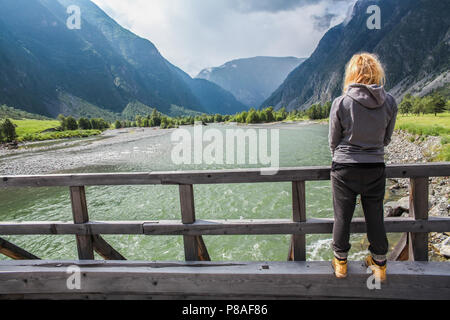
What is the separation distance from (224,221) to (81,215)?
2.01m

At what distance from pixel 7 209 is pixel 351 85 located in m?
18.2

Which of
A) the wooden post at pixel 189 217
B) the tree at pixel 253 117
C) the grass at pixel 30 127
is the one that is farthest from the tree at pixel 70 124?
the wooden post at pixel 189 217

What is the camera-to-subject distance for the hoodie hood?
2.54 metres

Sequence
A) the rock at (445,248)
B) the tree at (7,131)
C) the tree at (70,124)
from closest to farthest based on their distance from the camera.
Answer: the rock at (445,248) < the tree at (7,131) < the tree at (70,124)

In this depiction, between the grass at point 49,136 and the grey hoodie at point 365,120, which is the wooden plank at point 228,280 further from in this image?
the grass at point 49,136

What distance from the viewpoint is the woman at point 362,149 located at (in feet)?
8.55

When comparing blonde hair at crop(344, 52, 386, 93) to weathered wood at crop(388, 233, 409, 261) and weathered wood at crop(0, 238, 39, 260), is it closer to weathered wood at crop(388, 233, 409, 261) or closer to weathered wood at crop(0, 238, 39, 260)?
weathered wood at crop(388, 233, 409, 261)

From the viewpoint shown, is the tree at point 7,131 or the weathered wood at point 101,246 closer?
the weathered wood at point 101,246

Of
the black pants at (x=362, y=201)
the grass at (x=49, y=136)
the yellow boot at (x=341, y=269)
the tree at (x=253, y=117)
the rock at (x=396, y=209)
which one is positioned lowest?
the rock at (x=396, y=209)

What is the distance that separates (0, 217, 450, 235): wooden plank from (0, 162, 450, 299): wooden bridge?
0.04 feet

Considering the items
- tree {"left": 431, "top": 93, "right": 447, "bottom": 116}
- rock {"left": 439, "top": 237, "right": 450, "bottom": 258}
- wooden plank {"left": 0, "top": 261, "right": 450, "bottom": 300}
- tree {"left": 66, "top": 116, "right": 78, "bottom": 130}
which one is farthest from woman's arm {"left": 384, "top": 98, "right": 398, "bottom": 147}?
tree {"left": 66, "top": 116, "right": 78, "bottom": 130}

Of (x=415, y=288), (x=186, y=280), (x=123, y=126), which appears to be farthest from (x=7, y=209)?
(x=123, y=126)

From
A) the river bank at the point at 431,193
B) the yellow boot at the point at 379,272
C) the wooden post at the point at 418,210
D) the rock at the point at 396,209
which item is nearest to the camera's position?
the yellow boot at the point at 379,272
